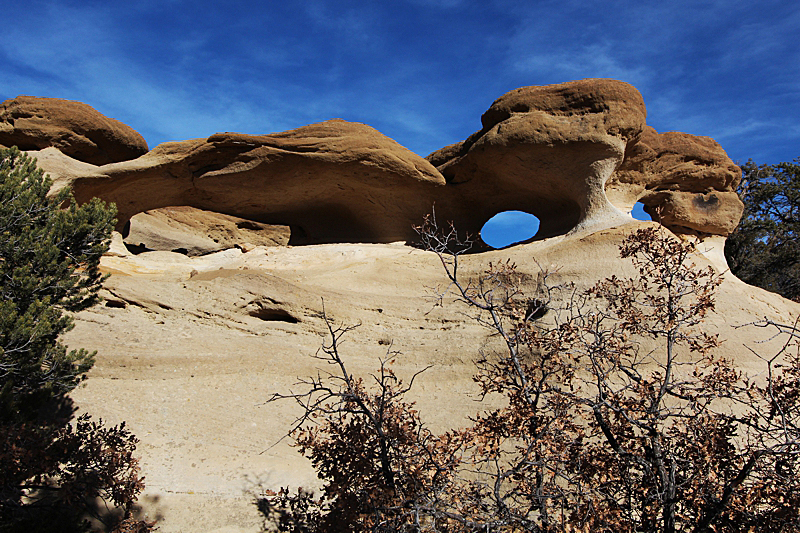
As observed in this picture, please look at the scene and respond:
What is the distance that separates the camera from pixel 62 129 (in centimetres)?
1116

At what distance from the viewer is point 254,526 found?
6.08m

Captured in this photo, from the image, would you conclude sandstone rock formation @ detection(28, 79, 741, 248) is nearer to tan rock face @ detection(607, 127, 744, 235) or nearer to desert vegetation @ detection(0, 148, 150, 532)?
tan rock face @ detection(607, 127, 744, 235)

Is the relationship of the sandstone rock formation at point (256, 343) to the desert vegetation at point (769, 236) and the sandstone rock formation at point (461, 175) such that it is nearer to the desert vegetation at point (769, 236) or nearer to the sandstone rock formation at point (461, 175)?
the sandstone rock formation at point (461, 175)

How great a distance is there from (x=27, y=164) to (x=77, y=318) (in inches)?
85.5

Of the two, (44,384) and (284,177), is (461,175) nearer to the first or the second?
(284,177)

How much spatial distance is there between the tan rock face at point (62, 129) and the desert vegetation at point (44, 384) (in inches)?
205

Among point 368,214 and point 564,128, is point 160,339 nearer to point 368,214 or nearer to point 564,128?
point 368,214

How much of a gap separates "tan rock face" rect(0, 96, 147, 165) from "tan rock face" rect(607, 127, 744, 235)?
35.4 ft

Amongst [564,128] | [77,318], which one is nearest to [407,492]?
[77,318]

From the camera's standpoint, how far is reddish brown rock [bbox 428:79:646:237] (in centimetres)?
1041

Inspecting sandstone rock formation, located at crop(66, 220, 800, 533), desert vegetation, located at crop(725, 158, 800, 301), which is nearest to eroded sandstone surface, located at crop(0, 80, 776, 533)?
sandstone rock formation, located at crop(66, 220, 800, 533)

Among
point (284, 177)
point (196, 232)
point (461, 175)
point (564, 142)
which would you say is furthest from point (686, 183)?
point (196, 232)

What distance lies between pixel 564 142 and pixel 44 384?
886cm

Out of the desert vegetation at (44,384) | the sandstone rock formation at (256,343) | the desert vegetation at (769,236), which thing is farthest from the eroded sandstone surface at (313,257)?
the desert vegetation at (769,236)
